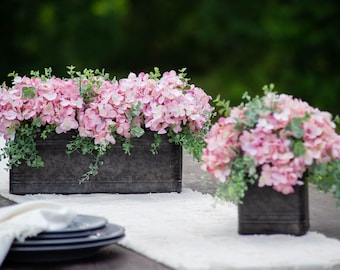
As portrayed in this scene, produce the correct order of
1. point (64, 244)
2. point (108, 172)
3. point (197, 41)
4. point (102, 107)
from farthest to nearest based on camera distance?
point (197, 41) < point (108, 172) < point (102, 107) < point (64, 244)

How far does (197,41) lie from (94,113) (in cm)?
1628

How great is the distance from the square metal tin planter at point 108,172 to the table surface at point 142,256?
18 cm

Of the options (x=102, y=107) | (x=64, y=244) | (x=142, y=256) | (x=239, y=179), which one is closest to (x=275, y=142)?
(x=239, y=179)

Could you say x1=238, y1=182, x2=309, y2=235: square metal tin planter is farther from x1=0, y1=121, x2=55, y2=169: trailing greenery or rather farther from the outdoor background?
the outdoor background

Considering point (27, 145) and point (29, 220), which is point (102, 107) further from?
point (29, 220)

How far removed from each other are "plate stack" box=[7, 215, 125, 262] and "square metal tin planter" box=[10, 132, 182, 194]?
56.0 inches

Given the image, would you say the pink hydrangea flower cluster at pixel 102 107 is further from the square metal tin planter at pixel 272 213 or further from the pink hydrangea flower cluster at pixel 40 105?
the square metal tin planter at pixel 272 213

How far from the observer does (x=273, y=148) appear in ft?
10.5

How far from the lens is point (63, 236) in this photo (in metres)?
2.85

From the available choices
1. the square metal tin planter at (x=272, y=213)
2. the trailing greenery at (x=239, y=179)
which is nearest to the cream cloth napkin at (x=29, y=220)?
the trailing greenery at (x=239, y=179)

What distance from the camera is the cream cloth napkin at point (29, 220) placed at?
2.81 meters

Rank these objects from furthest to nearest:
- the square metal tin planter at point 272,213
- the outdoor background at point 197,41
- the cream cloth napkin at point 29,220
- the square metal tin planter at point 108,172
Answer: the outdoor background at point 197,41
the square metal tin planter at point 108,172
the square metal tin planter at point 272,213
the cream cloth napkin at point 29,220

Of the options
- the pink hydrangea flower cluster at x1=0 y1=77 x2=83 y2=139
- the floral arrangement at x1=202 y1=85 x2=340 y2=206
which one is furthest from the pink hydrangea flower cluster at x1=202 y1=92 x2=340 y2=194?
the pink hydrangea flower cluster at x1=0 y1=77 x2=83 y2=139

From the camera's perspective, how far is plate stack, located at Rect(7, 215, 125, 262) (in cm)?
282
